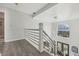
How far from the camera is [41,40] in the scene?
5.07 feet

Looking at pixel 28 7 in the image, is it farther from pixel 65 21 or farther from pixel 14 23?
pixel 65 21

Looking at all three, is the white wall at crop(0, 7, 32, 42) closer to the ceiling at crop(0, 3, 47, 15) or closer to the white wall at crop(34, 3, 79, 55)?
the ceiling at crop(0, 3, 47, 15)

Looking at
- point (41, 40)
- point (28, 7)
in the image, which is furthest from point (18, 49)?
point (28, 7)

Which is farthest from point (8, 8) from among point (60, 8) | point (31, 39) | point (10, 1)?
point (60, 8)

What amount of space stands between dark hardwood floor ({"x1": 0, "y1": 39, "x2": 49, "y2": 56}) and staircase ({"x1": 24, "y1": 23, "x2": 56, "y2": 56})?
79 millimetres

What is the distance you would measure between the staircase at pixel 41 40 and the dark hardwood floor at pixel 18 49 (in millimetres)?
79

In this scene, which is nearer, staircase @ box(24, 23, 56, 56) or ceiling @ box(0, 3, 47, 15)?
ceiling @ box(0, 3, 47, 15)

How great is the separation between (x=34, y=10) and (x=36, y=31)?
1.17ft

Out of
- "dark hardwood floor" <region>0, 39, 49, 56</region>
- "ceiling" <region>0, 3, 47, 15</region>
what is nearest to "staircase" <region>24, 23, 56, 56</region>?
"dark hardwood floor" <region>0, 39, 49, 56</region>

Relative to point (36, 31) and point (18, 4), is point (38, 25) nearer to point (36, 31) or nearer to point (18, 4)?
point (36, 31)

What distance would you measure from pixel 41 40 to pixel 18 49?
0.42m

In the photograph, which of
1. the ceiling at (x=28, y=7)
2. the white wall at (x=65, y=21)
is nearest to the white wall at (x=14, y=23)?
the ceiling at (x=28, y=7)

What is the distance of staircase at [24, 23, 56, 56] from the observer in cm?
150

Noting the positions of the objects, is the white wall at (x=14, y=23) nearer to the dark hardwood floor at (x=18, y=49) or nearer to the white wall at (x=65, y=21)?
the dark hardwood floor at (x=18, y=49)
